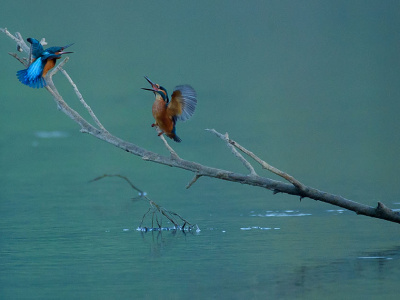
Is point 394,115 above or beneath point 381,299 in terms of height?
above

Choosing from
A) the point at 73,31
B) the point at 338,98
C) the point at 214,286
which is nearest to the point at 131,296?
the point at 214,286

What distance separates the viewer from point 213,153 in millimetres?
10148

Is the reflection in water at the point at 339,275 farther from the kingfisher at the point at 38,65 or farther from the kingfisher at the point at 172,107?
the kingfisher at the point at 38,65

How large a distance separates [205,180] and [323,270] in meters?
3.93

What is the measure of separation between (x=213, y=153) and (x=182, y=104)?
4414 mm

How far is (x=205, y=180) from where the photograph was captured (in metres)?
8.70

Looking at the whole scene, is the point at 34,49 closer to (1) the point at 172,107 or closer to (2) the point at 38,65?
(2) the point at 38,65

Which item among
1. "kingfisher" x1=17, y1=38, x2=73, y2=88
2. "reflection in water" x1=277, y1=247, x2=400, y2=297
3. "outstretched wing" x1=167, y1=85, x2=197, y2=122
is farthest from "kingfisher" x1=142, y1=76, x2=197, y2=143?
"reflection in water" x1=277, y1=247, x2=400, y2=297

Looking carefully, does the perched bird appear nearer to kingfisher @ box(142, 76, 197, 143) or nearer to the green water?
kingfisher @ box(142, 76, 197, 143)

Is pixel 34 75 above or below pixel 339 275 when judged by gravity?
above

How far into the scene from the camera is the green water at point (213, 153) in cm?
487

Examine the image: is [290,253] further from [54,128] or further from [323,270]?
[54,128]

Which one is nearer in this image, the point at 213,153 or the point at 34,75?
the point at 34,75

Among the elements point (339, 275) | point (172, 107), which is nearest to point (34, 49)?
point (172, 107)
